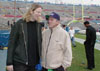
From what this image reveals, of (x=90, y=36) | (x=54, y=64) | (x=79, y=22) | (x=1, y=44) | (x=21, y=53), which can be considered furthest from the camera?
(x=79, y=22)

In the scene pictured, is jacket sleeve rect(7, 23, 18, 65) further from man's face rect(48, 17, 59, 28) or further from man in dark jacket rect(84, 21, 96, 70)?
man in dark jacket rect(84, 21, 96, 70)

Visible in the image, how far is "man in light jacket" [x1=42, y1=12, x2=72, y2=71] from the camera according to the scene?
2871mm

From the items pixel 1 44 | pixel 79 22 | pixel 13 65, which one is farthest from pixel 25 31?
pixel 79 22

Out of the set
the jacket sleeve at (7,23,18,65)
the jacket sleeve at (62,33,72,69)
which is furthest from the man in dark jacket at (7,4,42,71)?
the jacket sleeve at (62,33,72,69)

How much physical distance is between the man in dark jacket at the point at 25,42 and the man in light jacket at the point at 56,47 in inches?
5.8

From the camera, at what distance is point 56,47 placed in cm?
287

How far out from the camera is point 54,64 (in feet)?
9.59

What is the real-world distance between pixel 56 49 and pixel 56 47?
1.2 inches

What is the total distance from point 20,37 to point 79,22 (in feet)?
138

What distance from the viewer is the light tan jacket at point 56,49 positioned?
2.87 metres

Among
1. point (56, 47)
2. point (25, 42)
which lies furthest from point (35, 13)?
point (56, 47)

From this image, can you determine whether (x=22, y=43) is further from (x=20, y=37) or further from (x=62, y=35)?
(x=62, y=35)

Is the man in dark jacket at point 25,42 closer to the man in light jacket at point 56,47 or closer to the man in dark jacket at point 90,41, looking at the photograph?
the man in light jacket at point 56,47

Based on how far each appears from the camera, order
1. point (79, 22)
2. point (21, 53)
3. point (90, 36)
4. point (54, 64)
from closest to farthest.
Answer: point (21, 53) → point (54, 64) → point (90, 36) → point (79, 22)
